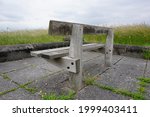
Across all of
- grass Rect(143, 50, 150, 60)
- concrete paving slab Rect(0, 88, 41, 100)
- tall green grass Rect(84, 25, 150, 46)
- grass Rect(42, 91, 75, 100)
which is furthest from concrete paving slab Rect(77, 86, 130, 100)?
tall green grass Rect(84, 25, 150, 46)

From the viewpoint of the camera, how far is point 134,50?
4.58 meters

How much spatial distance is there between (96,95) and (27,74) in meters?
1.49

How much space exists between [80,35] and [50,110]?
1.07 metres

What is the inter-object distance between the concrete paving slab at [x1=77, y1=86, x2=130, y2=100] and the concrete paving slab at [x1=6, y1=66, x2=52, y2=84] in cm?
97

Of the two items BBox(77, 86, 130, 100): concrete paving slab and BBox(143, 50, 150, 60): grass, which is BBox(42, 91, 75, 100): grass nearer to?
BBox(77, 86, 130, 100): concrete paving slab

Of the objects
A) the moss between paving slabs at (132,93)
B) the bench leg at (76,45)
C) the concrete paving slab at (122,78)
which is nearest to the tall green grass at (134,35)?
the concrete paving slab at (122,78)

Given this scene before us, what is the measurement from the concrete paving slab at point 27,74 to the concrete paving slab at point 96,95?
972 millimetres

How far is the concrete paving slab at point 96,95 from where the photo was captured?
1.91m

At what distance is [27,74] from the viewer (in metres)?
2.78

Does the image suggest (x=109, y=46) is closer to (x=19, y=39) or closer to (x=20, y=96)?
(x=20, y=96)

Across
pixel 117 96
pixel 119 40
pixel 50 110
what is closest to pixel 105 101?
pixel 117 96

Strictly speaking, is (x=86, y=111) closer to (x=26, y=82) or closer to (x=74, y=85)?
(x=74, y=85)

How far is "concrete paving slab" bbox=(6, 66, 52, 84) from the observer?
2508 millimetres

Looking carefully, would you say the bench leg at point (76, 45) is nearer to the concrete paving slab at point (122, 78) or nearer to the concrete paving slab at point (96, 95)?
the concrete paving slab at point (96, 95)
